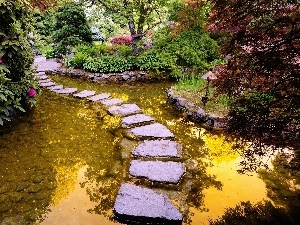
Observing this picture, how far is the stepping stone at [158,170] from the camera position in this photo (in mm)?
3909

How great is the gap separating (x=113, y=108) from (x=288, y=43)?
434 cm

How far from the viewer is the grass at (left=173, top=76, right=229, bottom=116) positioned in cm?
614

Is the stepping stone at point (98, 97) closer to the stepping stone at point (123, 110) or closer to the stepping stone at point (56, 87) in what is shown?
the stepping stone at point (123, 110)

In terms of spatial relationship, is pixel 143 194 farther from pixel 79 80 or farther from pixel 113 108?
pixel 79 80

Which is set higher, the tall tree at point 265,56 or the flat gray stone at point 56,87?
the tall tree at point 265,56

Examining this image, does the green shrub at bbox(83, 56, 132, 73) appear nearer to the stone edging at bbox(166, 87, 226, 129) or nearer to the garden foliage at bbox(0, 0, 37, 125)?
the stone edging at bbox(166, 87, 226, 129)

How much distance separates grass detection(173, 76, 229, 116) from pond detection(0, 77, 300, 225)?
640 millimetres

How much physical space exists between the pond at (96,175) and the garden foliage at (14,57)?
1.85ft

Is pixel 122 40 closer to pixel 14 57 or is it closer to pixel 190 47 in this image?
pixel 190 47

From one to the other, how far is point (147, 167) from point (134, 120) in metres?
1.78

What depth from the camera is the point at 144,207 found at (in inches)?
128

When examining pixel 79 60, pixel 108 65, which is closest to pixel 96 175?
pixel 108 65

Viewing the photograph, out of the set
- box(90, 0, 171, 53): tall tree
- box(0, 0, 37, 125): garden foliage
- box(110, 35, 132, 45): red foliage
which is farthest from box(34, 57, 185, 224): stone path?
box(110, 35, 132, 45): red foliage

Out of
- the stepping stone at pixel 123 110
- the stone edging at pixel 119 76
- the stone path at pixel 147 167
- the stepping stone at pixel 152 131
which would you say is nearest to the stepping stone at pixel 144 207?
the stone path at pixel 147 167
